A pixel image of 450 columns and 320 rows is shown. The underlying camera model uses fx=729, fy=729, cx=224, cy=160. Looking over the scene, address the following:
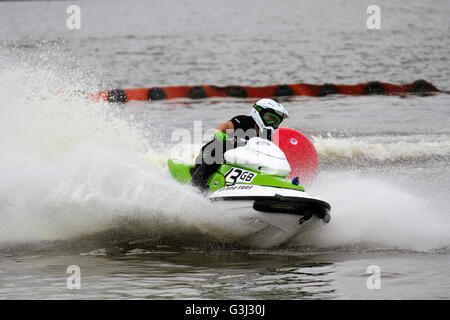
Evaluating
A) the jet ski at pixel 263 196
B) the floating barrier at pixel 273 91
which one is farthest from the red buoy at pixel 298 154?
the floating barrier at pixel 273 91

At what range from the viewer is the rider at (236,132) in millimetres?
7602

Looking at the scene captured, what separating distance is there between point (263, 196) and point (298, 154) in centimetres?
131

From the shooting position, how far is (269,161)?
23.8 ft

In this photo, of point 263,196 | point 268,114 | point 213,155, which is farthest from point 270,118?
point 263,196

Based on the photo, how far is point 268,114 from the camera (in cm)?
781

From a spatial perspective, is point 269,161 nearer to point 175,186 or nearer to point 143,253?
point 175,186

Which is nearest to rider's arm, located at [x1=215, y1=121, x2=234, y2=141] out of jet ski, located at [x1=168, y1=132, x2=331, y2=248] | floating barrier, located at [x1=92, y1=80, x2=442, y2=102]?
jet ski, located at [x1=168, y1=132, x2=331, y2=248]

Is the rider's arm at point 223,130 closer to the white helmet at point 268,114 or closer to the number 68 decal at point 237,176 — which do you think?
the white helmet at point 268,114

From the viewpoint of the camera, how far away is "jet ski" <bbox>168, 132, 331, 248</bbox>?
694cm

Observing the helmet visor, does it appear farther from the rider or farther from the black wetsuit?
the black wetsuit

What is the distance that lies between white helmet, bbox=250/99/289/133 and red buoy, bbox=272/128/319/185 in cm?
29

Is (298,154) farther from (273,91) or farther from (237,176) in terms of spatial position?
(273,91)

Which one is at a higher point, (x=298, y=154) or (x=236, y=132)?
(x=236, y=132)
